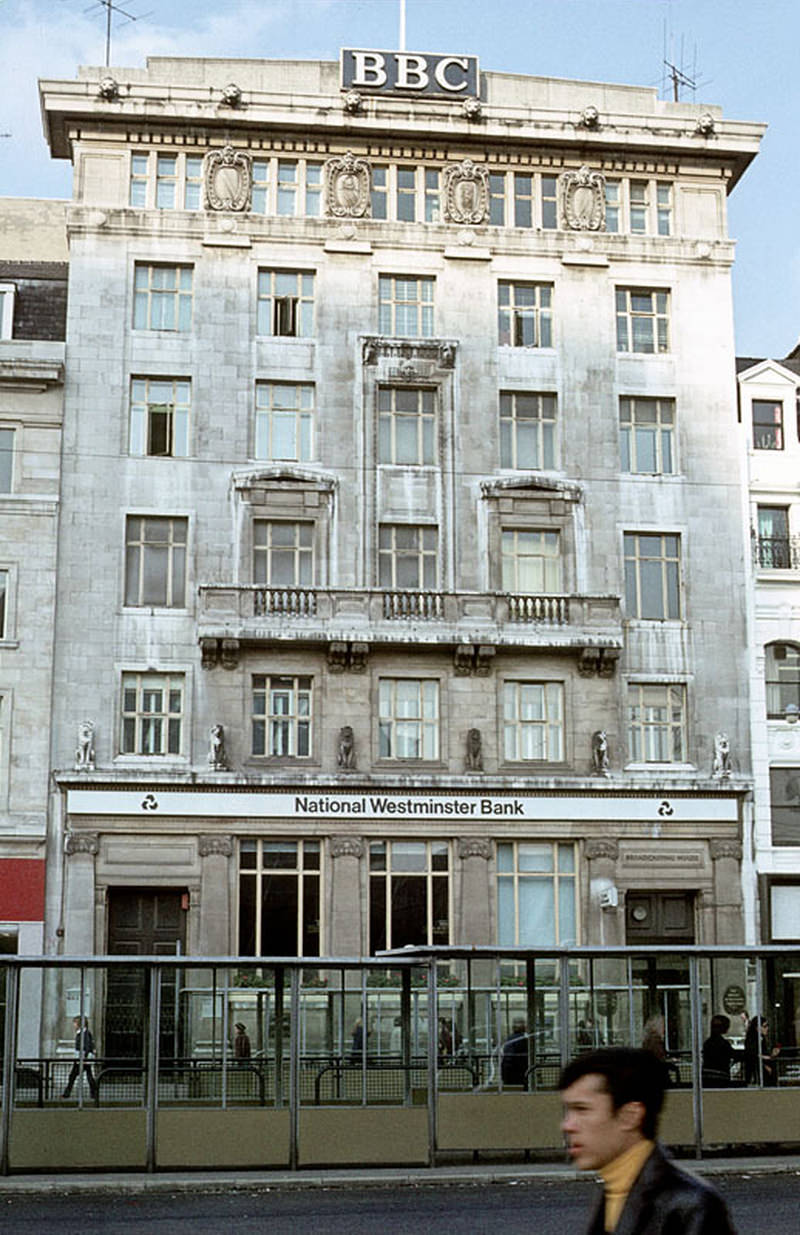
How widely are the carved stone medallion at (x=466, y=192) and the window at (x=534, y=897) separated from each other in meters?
16.6

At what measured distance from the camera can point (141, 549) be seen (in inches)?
1761

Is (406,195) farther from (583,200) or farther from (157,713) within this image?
(157,713)

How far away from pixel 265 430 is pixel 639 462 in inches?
390

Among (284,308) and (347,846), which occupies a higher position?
(284,308)

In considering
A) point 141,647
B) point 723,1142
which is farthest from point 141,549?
point 723,1142

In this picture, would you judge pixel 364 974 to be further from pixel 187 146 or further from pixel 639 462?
pixel 187 146

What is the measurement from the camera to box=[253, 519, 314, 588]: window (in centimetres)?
4488

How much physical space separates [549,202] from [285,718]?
1591 centimetres

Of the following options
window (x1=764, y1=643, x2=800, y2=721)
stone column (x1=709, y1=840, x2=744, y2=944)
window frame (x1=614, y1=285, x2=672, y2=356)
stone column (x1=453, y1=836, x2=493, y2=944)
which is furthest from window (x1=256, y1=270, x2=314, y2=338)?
stone column (x1=709, y1=840, x2=744, y2=944)

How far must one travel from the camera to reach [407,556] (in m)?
45.4

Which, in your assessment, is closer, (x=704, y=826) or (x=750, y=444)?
(x=704, y=826)

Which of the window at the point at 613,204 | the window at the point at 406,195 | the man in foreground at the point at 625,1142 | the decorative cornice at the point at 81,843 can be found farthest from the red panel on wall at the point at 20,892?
the man in foreground at the point at 625,1142

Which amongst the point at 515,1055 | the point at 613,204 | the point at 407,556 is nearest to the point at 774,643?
the point at 407,556

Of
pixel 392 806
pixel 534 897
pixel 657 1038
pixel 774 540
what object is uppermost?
pixel 774 540
